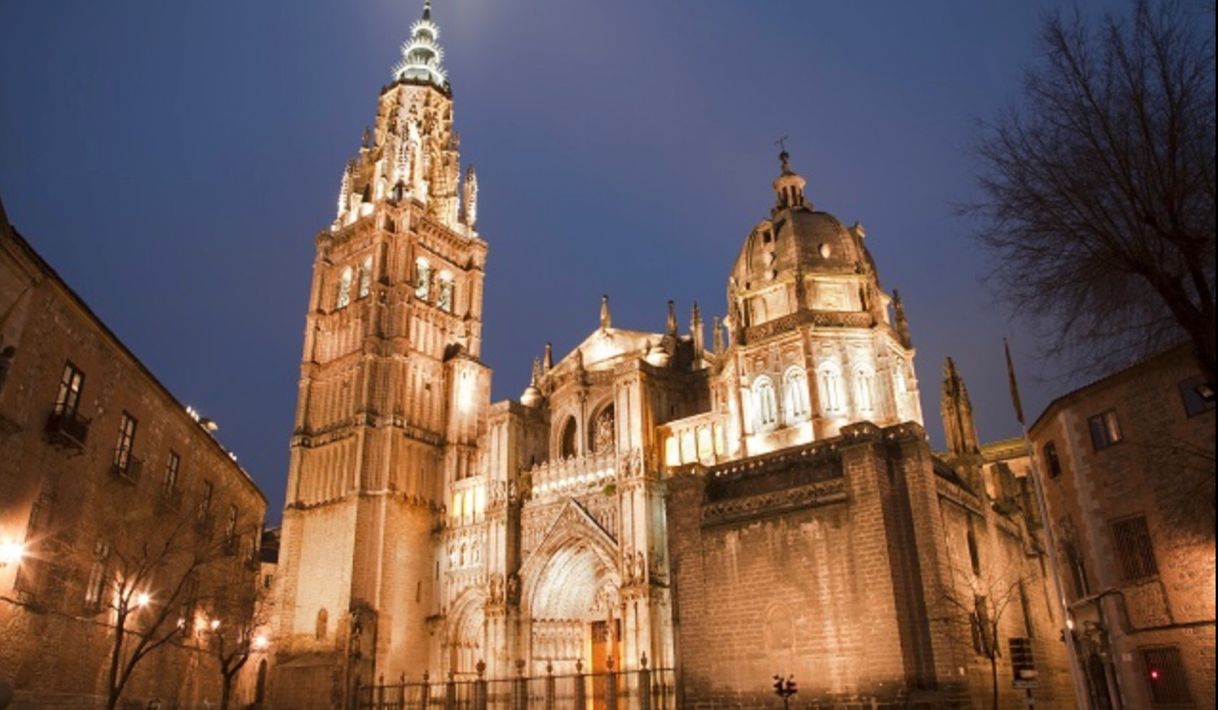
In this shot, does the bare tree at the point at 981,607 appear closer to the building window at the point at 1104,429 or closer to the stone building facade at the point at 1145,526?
the stone building facade at the point at 1145,526

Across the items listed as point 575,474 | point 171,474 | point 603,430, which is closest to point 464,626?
point 575,474

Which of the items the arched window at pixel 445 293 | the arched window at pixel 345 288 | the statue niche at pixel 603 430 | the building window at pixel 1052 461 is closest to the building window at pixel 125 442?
the statue niche at pixel 603 430

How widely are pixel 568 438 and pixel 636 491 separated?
11.4 meters

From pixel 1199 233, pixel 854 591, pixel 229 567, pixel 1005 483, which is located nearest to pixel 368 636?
pixel 229 567

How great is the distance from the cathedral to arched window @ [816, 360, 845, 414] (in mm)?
103

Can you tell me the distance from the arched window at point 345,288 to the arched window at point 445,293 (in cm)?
575

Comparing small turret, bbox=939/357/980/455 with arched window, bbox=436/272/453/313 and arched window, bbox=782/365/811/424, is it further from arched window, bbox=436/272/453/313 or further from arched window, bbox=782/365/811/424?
arched window, bbox=436/272/453/313

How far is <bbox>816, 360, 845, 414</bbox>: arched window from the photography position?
37.8m

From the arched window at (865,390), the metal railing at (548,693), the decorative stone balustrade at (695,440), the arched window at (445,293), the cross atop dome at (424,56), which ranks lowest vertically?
the metal railing at (548,693)

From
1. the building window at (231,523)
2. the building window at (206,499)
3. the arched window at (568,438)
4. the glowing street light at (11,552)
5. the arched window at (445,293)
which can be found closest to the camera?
the glowing street light at (11,552)

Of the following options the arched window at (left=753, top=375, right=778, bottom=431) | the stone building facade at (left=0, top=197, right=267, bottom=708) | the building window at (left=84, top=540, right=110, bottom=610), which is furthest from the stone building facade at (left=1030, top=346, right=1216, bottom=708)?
the building window at (left=84, top=540, right=110, bottom=610)

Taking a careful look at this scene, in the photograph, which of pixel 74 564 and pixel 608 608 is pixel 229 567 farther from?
pixel 608 608

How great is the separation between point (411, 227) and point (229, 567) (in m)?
26.2

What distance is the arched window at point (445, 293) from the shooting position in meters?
55.2
